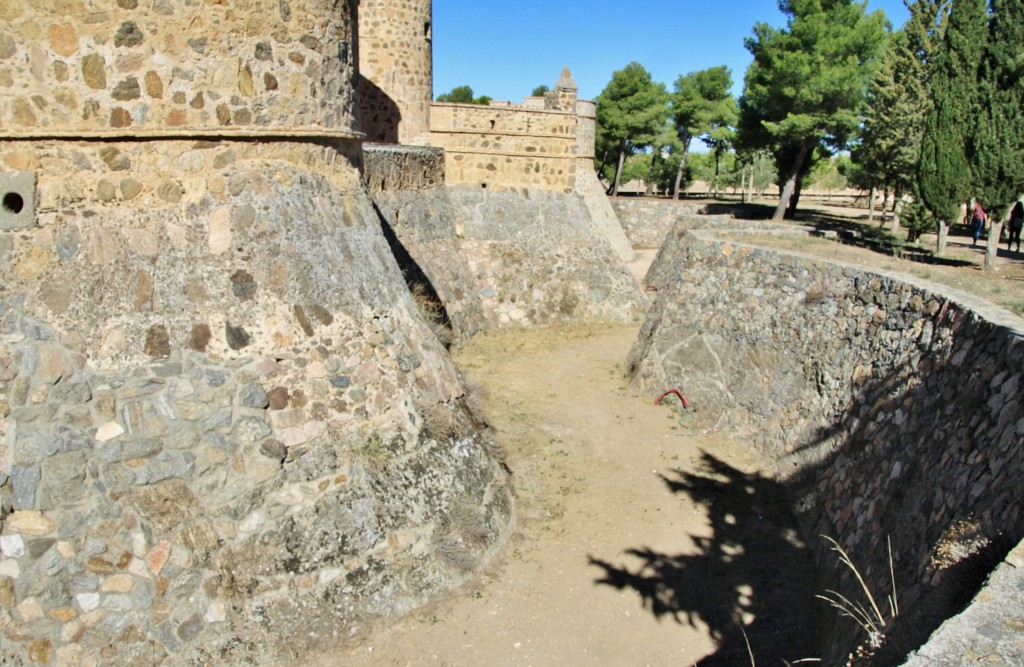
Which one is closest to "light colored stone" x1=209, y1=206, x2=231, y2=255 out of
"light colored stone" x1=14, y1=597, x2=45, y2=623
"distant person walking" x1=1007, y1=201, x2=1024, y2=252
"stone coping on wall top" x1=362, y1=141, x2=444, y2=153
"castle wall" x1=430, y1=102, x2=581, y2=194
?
"light colored stone" x1=14, y1=597, x2=45, y2=623

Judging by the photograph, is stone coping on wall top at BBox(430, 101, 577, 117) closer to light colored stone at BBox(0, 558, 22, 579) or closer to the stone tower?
the stone tower

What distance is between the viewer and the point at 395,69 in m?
14.3

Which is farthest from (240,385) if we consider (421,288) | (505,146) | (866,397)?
(505,146)

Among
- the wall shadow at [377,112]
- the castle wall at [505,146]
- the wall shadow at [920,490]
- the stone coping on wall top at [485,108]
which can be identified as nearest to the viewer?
the wall shadow at [920,490]

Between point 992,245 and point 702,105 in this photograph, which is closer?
point 992,245

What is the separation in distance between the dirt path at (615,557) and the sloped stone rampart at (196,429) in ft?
1.68

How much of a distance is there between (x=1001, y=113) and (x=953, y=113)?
2.72ft

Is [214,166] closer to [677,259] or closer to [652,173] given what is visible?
[677,259]

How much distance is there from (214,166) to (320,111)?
0.94m

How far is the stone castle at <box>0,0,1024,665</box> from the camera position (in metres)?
4.55

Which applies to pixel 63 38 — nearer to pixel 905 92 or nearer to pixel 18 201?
pixel 18 201

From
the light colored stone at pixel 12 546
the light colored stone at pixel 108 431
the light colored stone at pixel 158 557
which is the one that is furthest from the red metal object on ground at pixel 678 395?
the light colored stone at pixel 12 546

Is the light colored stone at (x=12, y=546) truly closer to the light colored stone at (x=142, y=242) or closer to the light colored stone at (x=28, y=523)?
the light colored stone at (x=28, y=523)

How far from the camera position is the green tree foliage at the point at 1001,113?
11.4 m
